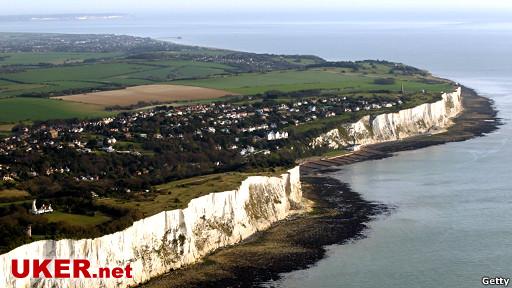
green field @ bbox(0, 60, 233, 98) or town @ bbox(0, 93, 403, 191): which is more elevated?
green field @ bbox(0, 60, 233, 98)

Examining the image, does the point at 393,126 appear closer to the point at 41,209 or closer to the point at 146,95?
the point at 146,95

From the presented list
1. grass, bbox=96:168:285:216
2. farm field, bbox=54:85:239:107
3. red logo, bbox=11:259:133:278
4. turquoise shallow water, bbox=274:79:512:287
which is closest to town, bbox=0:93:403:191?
grass, bbox=96:168:285:216

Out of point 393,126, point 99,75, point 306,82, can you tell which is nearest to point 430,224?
point 393,126

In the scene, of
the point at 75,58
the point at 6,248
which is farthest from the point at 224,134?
the point at 75,58

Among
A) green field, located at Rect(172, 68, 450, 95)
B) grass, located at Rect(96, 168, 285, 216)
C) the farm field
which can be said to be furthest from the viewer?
green field, located at Rect(172, 68, 450, 95)

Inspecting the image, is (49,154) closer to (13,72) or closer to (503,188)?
(503,188)

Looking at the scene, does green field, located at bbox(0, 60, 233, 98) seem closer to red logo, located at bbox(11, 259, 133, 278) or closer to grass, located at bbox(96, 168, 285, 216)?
grass, located at bbox(96, 168, 285, 216)
